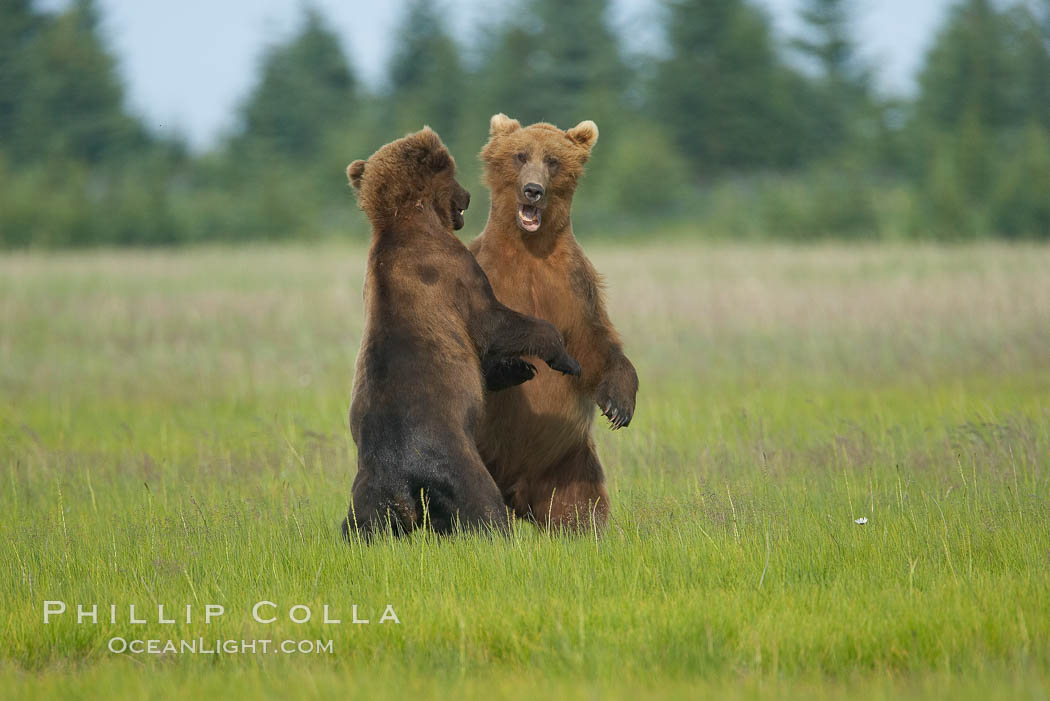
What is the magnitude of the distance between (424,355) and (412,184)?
0.89 meters

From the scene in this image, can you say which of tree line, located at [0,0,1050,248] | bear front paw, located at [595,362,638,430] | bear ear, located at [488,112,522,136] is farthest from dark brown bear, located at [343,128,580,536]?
tree line, located at [0,0,1050,248]

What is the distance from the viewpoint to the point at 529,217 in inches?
230

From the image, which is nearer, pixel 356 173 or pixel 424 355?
pixel 424 355

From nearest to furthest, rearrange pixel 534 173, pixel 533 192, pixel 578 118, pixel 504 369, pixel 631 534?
1. pixel 631 534
2. pixel 504 369
3. pixel 533 192
4. pixel 534 173
5. pixel 578 118

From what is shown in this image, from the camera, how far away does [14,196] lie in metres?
37.2

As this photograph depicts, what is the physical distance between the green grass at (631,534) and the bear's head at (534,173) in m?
1.46

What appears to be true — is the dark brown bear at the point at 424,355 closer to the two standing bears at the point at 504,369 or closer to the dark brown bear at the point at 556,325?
the two standing bears at the point at 504,369

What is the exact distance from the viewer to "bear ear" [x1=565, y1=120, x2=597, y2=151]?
633cm

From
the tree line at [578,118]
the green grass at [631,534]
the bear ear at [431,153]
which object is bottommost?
the green grass at [631,534]

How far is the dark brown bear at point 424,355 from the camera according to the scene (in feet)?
16.7

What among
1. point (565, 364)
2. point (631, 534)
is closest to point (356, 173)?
point (565, 364)

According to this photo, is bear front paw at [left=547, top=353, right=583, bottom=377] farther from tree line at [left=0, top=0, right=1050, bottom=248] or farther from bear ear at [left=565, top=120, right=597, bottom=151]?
tree line at [left=0, top=0, right=1050, bottom=248]

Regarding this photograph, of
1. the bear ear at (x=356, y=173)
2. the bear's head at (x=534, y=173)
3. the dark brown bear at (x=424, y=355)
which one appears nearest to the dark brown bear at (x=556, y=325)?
the bear's head at (x=534, y=173)

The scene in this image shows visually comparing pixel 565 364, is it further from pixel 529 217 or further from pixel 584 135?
pixel 584 135
